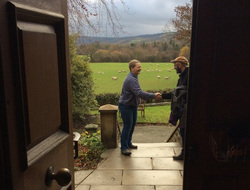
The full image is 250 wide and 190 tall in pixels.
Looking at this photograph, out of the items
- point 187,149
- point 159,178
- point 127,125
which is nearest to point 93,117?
point 127,125

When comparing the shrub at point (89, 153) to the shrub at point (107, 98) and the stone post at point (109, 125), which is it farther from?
the shrub at point (107, 98)

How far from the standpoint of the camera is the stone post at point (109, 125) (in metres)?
5.22

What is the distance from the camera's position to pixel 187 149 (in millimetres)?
1693

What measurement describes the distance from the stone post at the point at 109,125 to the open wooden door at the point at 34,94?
373cm

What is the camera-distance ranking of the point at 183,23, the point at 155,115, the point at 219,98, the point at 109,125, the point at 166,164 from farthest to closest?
the point at 155,115 < the point at 183,23 < the point at 109,125 < the point at 166,164 < the point at 219,98

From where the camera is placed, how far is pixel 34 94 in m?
1.08

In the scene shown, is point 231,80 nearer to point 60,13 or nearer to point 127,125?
point 60,13

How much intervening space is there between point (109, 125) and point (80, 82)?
397cm

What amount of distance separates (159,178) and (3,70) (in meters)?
3.63

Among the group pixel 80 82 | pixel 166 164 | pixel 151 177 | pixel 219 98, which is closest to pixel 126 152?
pixel 166 164

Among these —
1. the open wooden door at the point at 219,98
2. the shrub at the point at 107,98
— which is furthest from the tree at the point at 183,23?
the open wooden door at the point at 219,98

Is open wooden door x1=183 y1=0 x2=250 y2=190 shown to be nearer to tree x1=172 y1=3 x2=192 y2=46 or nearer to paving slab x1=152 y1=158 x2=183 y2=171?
paving slab x1=152 y1=158 x2=183 y2=171

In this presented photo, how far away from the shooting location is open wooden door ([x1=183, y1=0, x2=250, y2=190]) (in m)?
1.51

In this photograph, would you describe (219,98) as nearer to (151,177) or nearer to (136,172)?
(151,177)
